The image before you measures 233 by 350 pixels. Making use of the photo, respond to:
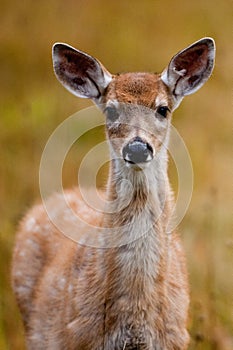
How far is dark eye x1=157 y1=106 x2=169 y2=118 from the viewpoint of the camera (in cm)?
751

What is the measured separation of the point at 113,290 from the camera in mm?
7340

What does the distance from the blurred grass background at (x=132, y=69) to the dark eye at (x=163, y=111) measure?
1512 millimetres

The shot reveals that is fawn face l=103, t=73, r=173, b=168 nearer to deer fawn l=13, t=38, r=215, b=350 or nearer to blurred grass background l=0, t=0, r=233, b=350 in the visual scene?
deer fawn l=13, t=38, r=215, b=350

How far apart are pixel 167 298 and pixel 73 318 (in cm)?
65

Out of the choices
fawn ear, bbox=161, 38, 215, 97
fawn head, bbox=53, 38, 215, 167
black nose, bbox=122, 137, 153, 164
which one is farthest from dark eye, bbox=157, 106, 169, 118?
black nose, bbox=122, 137, 153, 164

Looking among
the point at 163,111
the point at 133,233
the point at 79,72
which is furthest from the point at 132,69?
the point at 133,233

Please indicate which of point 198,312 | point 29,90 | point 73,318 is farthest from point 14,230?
point 29,90

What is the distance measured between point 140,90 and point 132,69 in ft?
20.2

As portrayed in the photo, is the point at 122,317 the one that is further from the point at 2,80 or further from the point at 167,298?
the point at 2,80

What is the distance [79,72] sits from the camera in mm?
7934

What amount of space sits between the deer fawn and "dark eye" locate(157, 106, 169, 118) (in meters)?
0.01

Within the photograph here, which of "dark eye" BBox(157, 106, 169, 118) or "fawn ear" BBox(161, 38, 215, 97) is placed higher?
"fawn ear" BBox(161, 38, 215, 97)

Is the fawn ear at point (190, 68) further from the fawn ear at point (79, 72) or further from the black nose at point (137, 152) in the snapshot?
the black nose at point (137, 152)

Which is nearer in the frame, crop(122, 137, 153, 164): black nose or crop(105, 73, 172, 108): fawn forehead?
crop(122, 137, 153, 164): black nose
